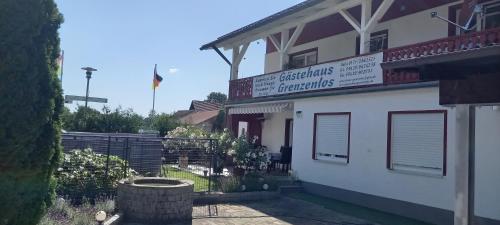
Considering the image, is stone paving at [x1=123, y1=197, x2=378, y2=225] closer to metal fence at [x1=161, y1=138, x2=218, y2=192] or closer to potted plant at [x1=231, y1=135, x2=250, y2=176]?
metal fence at [x1=161, y1=138, x2=218, y2=192]

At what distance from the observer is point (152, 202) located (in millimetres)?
8945

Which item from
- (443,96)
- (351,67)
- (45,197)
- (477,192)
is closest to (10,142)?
(45,197)

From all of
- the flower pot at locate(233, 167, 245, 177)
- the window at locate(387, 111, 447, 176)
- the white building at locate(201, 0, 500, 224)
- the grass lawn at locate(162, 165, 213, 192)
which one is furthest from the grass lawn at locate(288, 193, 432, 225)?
the grass lawn at locate(162, 165, 213, 192)

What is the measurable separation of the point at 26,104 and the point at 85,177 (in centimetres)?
555

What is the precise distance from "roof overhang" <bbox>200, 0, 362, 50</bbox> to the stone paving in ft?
20.7

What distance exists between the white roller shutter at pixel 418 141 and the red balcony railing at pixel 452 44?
1.59 m

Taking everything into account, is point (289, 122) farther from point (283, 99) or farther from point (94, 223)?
point (94, 223)

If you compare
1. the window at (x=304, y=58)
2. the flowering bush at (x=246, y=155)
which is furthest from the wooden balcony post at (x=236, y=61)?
the flowering bush at (x=246, y=155)

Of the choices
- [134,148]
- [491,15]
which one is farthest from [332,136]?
[134,148]

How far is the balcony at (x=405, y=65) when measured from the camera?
17.2 feet

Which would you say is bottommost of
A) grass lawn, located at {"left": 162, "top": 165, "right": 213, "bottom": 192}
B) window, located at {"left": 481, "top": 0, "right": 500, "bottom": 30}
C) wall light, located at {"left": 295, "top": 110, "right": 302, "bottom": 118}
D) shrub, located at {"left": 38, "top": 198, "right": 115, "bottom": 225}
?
shrub, located at {"left": 38, "top": 198, "right": 115, "bottom": 225}

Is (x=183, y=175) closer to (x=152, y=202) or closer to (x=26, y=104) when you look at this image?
(x=152, y=202)

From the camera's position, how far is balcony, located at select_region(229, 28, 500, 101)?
525 cm

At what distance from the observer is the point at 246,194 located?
12492mm
